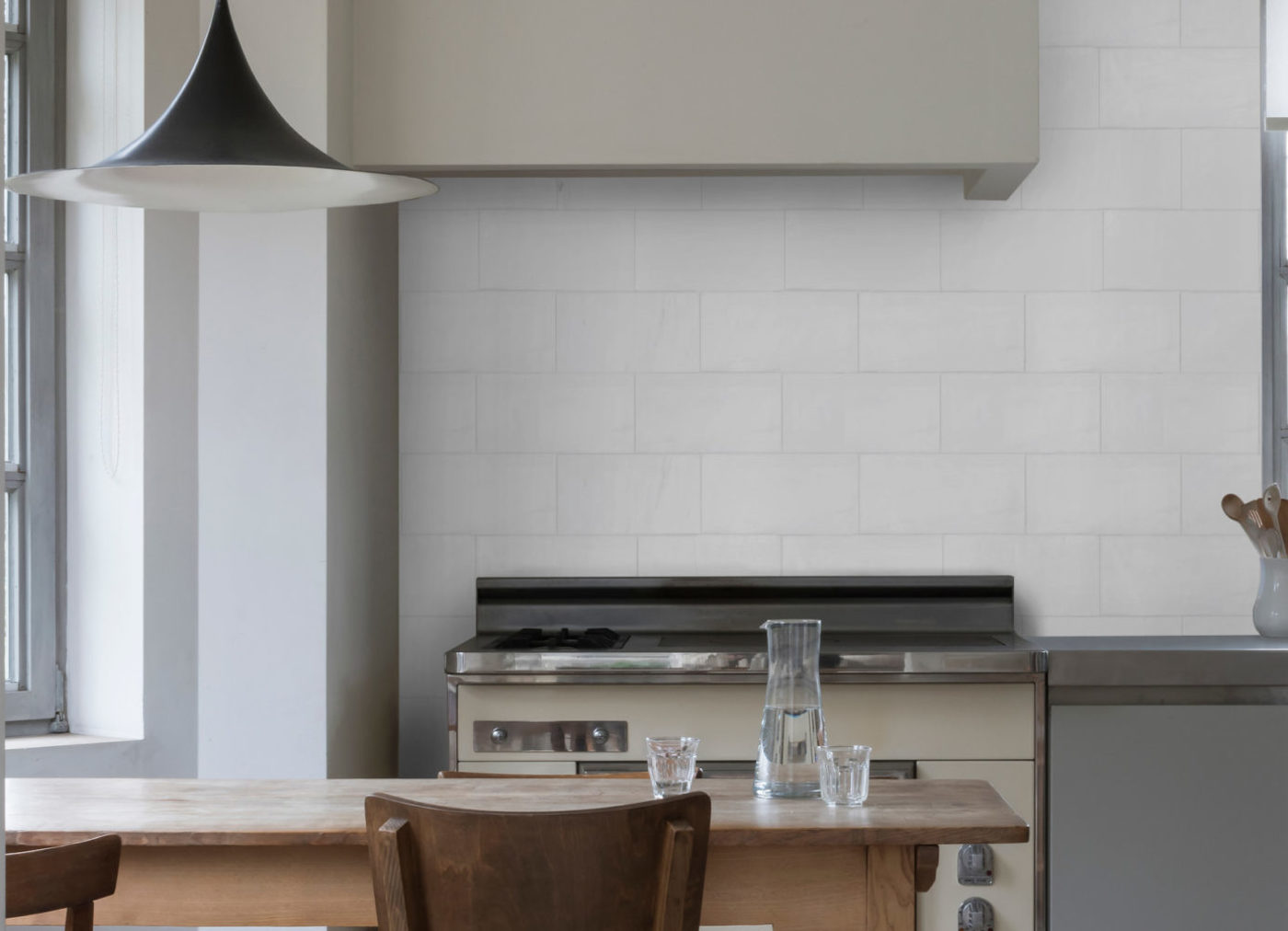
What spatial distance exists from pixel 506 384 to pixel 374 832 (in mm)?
2019

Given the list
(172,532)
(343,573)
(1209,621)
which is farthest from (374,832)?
(1209,621)

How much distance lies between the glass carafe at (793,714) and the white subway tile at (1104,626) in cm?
173

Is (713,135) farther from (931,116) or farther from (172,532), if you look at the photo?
(172,532)

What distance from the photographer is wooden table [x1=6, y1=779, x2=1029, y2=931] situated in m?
1.48

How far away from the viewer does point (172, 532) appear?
9.00 ft

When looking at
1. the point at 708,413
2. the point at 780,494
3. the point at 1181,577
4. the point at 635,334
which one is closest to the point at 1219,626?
the point at 1181,577

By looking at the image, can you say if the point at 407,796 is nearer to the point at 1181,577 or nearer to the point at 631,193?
the point at 631,193

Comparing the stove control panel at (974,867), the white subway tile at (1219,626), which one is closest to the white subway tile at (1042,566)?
the white subway tile at (1219,626)

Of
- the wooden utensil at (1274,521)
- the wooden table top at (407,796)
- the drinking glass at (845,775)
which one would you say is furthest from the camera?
the wooden utensil at (1274,521)

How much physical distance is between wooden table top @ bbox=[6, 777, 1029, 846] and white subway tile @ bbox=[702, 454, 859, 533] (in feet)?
4.71

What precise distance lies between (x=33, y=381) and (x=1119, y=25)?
282 cm

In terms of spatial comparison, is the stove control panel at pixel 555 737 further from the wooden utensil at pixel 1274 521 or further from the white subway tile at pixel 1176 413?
the wooden utensil at pixel 1274 521

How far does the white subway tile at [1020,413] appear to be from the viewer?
10.6 ft

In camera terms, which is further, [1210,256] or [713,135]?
[1210,256]
